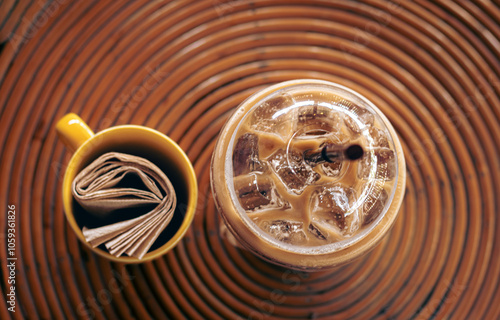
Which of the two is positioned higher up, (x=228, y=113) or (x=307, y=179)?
(x=228, y=113)

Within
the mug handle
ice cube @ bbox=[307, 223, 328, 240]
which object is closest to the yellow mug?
the mug handle

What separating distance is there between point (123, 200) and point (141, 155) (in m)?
0.07

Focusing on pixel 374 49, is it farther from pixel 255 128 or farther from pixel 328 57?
pixel 255 128

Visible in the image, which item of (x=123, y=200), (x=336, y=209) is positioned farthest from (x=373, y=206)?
(x=123, y=200)

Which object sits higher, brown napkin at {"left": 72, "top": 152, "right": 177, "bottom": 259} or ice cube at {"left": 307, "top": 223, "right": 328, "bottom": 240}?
brown napkin at {"left": 72, "top": 152, "right": 177, "bottom": 259}

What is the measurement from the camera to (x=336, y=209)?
0.97 feet

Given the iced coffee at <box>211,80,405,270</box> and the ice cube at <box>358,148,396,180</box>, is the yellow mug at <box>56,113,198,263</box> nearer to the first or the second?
the iced coffee at <box>211,80,405,270</box>

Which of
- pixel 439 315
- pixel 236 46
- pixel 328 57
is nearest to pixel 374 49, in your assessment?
pixel 328 57

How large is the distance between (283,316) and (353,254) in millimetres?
162

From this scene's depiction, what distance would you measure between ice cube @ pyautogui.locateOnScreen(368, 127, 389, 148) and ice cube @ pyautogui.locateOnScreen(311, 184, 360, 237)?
4 centimetres

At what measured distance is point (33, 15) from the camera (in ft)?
1.42

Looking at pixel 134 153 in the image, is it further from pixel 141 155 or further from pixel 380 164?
pixel 380 164

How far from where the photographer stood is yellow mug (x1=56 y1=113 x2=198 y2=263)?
1.09 ft

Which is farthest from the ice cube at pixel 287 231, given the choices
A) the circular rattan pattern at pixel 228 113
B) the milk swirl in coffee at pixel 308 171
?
the circular rattan pattern at pixel 228 113
